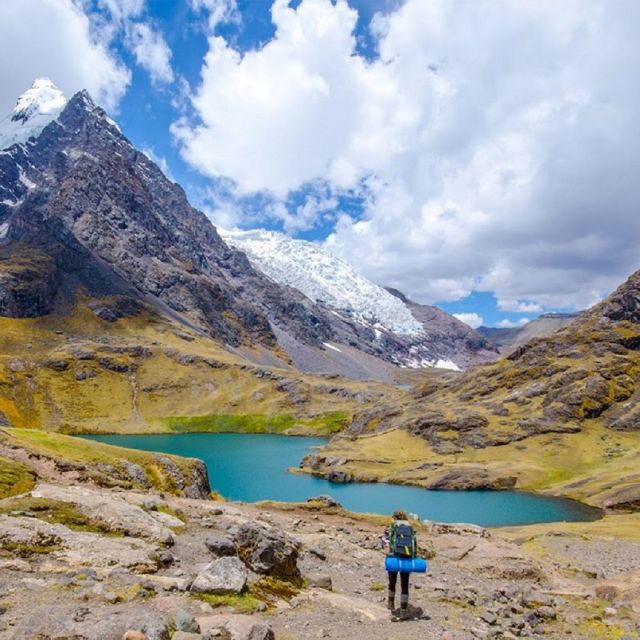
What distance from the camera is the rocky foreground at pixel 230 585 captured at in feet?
57.3

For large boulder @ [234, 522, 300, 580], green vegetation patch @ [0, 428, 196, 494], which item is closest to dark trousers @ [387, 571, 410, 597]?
large boulder @ [234, 522, 300, 580]

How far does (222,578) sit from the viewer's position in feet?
69.3

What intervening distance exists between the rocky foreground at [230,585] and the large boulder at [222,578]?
1.6 inches

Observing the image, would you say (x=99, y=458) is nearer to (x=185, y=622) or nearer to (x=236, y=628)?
(x=185, y=622)

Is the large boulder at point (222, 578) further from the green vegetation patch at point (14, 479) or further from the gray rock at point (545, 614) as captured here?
the gray rock at point (545, 614)

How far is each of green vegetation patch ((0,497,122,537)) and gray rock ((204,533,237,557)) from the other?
442 centimetres

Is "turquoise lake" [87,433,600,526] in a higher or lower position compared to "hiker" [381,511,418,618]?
higher

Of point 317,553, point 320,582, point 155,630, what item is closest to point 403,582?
point 320,582

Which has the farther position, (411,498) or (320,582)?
(411,498)

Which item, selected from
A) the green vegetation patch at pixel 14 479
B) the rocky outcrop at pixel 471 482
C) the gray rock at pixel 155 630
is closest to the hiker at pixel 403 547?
the gray rock at pixel 155 630

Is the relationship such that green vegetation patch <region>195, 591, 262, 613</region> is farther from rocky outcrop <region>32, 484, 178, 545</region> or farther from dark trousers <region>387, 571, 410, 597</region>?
rocky outcrop <region>32, 484, 178, 545</region>

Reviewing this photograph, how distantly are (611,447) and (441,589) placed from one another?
173 metres

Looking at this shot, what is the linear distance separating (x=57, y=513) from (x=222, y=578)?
11.1m

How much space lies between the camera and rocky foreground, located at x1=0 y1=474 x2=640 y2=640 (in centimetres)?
1747
